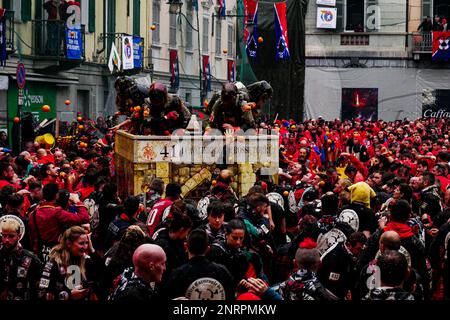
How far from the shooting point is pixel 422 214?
10992 mm

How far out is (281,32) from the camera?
33156 millimetres

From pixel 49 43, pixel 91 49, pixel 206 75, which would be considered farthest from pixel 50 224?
pixel 206 75

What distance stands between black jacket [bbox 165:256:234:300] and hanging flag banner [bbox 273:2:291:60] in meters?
26.6

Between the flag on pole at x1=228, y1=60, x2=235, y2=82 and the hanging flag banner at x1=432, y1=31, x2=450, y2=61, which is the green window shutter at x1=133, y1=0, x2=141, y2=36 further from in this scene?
the hanging flag banner at x1=432, y1=31, x2=450, y2=61

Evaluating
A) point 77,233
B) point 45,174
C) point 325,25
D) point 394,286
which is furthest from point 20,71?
point 325,25

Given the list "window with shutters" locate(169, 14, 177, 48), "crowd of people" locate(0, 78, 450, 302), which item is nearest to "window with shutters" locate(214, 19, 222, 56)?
"window with shutters" locate(169, 14, 177, 48)

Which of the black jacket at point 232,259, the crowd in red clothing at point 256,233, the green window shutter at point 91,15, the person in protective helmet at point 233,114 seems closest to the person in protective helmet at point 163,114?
the person in protective helmet at point 233,114

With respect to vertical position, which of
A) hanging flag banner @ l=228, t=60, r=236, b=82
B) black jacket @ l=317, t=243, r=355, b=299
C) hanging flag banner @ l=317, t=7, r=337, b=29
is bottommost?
black jacket @ l=317, t=243, r=355, b=299

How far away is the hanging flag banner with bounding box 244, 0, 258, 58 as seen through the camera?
32594 mm

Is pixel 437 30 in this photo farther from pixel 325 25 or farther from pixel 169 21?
pixel 169 21

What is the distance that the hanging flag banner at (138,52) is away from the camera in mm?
35031

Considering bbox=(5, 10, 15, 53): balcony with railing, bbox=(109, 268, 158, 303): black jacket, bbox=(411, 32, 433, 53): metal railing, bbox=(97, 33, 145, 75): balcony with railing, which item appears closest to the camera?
bbox=(109, 268, 158, 303): black jacket

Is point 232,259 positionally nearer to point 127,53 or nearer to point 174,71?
point 127,53

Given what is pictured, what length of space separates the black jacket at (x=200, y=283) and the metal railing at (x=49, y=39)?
23531mm
